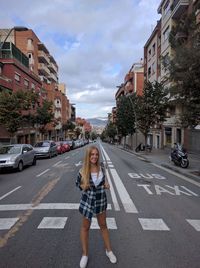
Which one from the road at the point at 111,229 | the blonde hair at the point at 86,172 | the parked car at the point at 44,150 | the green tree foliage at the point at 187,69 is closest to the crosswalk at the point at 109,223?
the road at the point at 111,229

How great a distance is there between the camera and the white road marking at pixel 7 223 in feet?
19.8

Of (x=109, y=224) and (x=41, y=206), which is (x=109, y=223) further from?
(x=41, y=206)

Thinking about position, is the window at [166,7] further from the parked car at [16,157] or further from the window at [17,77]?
the parked car at [16,157]

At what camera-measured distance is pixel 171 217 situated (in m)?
6.84

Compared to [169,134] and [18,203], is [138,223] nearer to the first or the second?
[18,203]

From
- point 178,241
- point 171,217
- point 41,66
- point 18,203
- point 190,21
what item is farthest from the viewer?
point 41,66

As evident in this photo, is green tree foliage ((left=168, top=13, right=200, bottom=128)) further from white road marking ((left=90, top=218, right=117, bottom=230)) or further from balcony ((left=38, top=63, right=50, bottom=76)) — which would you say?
balcony ((left=38, top=63, right=50, bottom=76))

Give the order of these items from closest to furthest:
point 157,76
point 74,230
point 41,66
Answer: point 74,230 < point 157,76 < point 41,66

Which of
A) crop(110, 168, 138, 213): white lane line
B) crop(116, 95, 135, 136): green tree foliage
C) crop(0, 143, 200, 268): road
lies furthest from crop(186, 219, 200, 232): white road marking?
crop(116, 95, 135, 136): green tree foliage

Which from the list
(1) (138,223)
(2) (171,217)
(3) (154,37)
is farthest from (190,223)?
(3) (154,37)

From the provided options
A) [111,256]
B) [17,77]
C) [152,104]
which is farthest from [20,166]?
[17,77]

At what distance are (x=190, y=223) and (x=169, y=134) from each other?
34082 millimetres

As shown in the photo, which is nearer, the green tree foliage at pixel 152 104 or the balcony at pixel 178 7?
the balcony at pixel 178 7

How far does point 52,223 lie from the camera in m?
6.20
